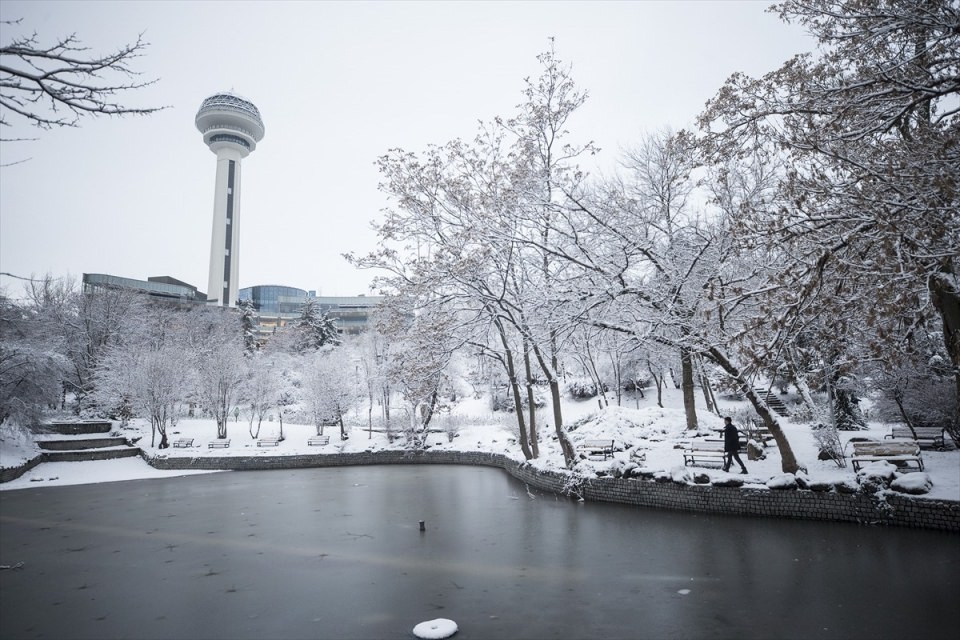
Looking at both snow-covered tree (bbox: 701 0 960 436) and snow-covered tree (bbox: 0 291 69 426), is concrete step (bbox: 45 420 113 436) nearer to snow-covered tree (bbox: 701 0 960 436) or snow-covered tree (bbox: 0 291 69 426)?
snow-covered tree (bbox: 0 291 69 426)

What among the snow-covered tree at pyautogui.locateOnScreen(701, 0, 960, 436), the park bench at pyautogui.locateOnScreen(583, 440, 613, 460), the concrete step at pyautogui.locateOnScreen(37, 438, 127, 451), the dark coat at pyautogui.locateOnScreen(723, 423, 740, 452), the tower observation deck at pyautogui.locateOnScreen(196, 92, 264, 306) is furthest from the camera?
the tower observation deck at pyautogui.locateOnScreen(196, 92, 264, 306)

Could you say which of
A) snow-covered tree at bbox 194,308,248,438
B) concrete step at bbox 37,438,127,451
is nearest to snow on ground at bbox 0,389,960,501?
concrete step at bbox 37,438,127,451

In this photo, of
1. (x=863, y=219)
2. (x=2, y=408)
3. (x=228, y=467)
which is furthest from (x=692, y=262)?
(x=2, y=408)

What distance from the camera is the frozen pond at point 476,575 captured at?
641cm

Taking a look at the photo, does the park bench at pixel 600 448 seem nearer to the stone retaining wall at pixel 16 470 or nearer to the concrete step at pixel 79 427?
the stone retaining wall at pixel 16 470

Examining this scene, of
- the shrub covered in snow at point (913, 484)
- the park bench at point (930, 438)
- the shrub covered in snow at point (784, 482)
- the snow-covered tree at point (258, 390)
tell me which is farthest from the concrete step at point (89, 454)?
the park bench at point (930, 438)

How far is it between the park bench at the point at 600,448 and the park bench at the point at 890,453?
7487 millimetres

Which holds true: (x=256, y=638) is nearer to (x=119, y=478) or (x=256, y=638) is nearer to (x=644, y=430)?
(x=644, y=430)

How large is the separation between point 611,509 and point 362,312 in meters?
82.9

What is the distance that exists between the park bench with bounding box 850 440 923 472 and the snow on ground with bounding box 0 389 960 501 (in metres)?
0.34

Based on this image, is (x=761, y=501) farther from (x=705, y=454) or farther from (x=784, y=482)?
(x=705, y=454)

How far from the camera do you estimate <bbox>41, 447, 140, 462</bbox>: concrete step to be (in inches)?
1033

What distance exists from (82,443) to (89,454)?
7.27 feet

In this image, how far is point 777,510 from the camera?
11.5 metres
